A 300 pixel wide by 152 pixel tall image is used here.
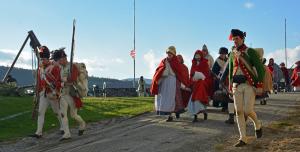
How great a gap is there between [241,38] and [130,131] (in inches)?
168

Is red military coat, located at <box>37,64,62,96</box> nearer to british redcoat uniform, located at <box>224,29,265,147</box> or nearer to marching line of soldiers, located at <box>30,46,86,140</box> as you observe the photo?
marching line of soldiers, located at <box>30,46,86,140</box>

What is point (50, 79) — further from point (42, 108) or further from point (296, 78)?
point (296, 78)

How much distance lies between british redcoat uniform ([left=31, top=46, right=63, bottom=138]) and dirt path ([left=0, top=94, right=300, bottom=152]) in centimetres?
63

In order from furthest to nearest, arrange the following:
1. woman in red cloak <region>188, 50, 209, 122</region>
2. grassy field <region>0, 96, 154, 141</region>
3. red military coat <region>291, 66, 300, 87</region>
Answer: red military coat <region>291, 66, 300, 87</region>
grassy field <region>0, 96, 154, 141</region>
woman in red cloak <region>188, 50, 209, 122</region>

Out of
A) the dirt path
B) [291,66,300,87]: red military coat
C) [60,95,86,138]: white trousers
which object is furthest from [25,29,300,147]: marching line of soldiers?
[291,66,300,87]: red military coat

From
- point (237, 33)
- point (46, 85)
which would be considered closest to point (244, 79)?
point (237, 33)

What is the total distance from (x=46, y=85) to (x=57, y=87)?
1.19ft

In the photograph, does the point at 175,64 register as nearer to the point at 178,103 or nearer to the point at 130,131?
the point at 178,103

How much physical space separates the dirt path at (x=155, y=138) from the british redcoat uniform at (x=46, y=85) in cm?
63

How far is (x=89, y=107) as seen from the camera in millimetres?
22422

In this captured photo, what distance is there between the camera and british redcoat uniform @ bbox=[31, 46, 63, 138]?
1380 cm

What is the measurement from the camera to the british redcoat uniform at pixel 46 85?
1380cm

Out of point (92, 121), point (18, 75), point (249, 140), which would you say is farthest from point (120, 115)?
point (18, 75)

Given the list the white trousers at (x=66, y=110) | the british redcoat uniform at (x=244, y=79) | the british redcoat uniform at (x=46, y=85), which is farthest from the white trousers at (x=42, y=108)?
the british redcoat uniform at (x=244, y=79)
